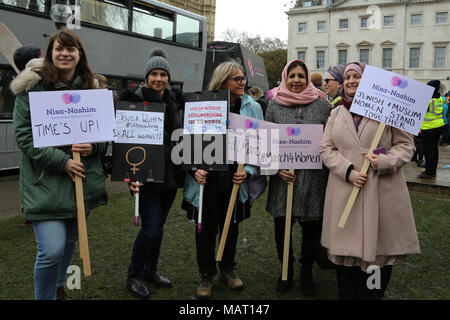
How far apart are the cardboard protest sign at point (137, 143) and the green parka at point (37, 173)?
1.80 ft

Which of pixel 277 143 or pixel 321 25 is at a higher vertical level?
pixel 321 25

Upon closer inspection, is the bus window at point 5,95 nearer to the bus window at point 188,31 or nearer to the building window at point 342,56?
the bus window at point 188,31

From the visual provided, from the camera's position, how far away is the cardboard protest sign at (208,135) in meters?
3.32

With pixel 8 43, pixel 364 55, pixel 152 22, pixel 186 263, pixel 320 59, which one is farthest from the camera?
pixel 320 59

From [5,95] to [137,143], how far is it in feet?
21.0

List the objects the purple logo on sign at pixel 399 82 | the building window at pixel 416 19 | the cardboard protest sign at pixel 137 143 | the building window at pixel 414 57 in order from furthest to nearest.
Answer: the building window at pixel 416 19, the building window at pixel 414 57, the cardboard protest sign at pixel 137 143, the purple logo on sign at pixel 399 82

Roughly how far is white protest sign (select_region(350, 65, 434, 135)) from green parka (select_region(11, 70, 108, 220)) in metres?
2.05

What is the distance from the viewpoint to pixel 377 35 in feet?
173

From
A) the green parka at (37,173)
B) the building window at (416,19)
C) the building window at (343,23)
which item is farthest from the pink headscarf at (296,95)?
the building window at (343,23)

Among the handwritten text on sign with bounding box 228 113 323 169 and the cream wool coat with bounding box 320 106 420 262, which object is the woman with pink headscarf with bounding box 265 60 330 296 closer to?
the handwritten text on sign with bounding box 228 113 323 169

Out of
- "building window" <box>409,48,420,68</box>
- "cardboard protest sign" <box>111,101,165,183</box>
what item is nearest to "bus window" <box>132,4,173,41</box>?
"cardboard protest sign" <box>111,101,165,183</box>

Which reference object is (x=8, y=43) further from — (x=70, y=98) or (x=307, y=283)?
(x=307, y=283)

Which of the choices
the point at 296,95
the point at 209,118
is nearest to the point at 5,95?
the point at 209,118
